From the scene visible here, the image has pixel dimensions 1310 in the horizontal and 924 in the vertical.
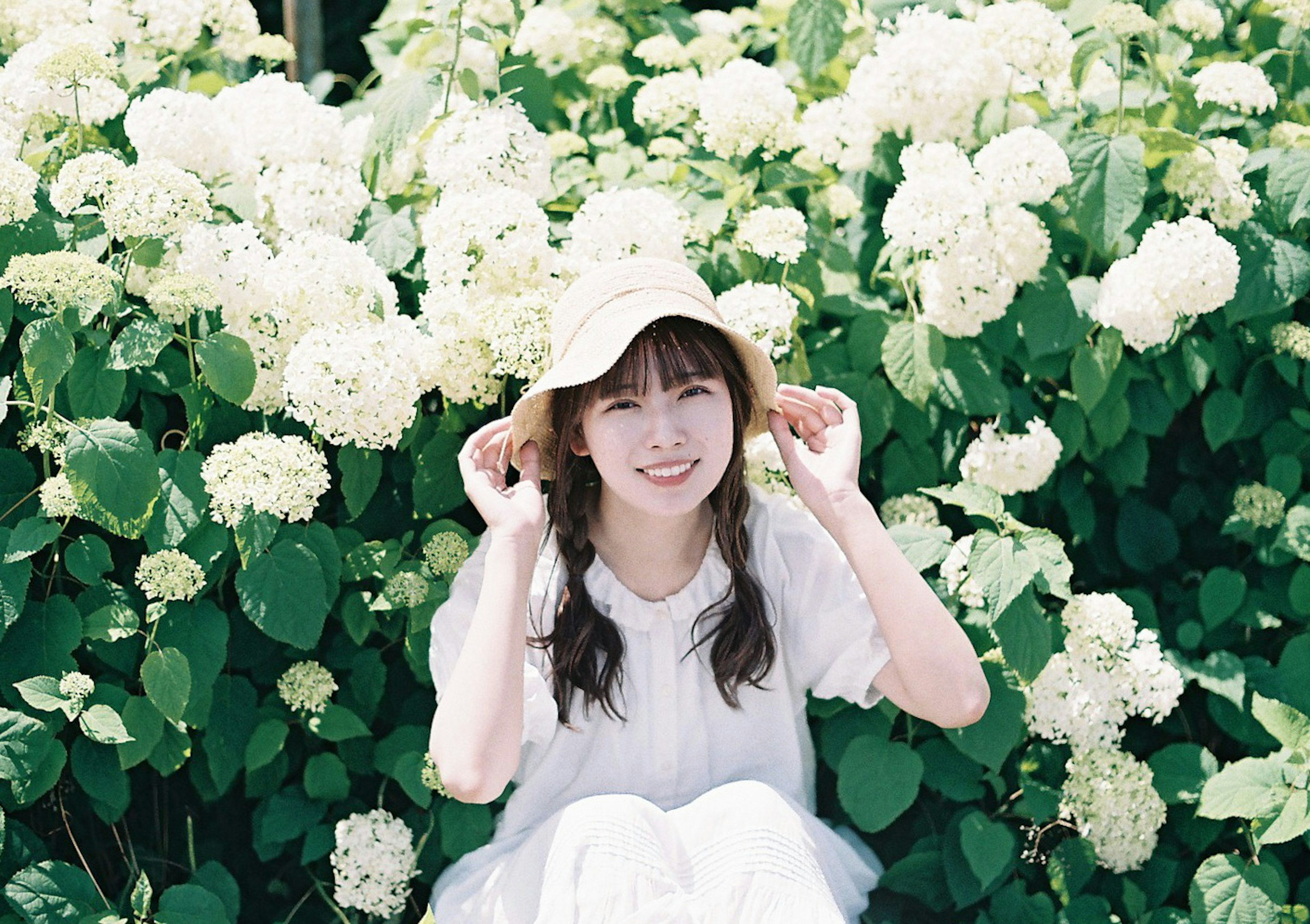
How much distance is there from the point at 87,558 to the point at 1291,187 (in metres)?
2.45

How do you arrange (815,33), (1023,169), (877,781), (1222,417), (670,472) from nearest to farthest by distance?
1. (670,472)
2. (877,781)
3. (1023,169)
4. (1222,417)
5. (815,33)

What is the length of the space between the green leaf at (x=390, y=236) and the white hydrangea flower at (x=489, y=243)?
7.0 inches

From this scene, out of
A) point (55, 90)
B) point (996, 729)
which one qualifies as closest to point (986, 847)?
point (996, 729)

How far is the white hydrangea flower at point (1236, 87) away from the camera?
2719 mm

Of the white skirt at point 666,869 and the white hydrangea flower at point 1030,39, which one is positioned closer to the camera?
the white skirt at point 666,869

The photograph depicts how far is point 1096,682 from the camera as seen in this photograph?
2436mm

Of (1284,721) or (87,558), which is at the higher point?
(87,558)

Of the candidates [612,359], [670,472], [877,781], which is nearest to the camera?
[612,359]

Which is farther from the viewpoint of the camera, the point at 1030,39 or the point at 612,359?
the point at 1030,39

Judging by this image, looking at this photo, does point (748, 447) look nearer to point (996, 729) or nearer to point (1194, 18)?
point (996, 729)

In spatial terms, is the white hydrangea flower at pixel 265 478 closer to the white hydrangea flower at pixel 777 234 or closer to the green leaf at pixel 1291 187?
the white hydrangea flower at pixel 777 234

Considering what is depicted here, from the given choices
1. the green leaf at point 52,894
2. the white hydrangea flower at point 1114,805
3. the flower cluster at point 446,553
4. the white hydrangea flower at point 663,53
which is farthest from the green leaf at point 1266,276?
the green leaf at point 52,894

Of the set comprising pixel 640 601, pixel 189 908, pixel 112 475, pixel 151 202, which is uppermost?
pixel 151 202

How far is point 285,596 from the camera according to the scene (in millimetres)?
2266
